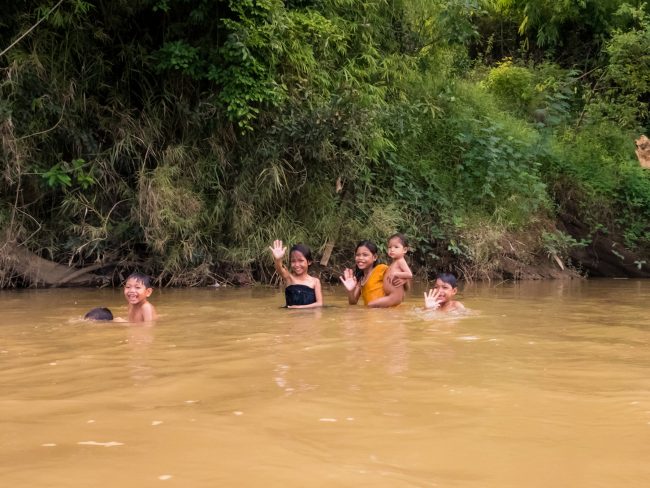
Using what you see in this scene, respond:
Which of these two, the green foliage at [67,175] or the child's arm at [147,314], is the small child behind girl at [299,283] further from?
the green foliage at [67,175]

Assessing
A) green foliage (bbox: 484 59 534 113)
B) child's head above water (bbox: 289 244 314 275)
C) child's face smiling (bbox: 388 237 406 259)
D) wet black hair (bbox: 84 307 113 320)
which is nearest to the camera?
wet black hair (bbox: 84 307 113 320)

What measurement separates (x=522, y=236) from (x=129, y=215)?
269 inches

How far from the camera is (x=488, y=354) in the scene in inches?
199

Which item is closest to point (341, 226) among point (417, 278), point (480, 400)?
point (417, 278)

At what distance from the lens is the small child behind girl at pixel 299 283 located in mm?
8516

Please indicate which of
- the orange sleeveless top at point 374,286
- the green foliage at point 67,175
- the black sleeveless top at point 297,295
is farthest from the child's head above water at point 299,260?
the green foliage at point 67,175

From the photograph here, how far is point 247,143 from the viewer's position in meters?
11.6

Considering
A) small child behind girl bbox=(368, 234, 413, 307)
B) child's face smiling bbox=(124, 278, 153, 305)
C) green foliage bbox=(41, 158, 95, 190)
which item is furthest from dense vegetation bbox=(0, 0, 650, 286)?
child's face smiling bbox=(124, 278, 153, 305)

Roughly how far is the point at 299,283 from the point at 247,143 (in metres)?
3.59

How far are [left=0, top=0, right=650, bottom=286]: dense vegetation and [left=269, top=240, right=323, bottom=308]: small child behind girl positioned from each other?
249 cm

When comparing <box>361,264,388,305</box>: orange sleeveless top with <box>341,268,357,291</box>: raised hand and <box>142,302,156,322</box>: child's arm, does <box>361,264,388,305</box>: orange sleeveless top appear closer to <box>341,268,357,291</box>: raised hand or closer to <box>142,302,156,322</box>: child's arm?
<box>341,268,357,291</box>: raised hand

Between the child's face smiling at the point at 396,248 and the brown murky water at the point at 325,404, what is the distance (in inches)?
69.9

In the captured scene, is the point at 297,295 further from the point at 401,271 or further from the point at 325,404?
the point at 325,404

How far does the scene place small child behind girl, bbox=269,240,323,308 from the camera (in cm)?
852
